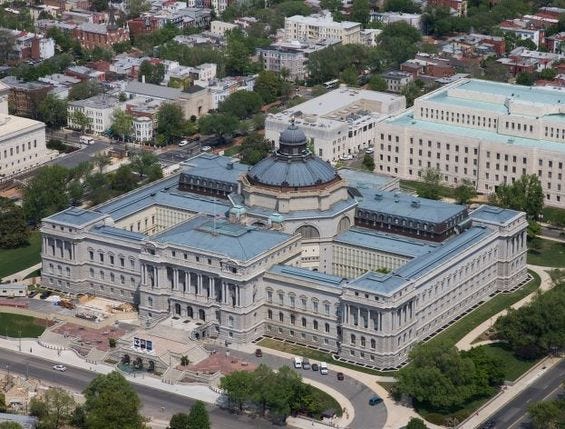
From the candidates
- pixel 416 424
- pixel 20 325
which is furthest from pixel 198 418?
pixel 20 325

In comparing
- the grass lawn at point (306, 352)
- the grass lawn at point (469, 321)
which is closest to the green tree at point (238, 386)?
the grass lawn at point (306, 352)

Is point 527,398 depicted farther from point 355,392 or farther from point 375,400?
point 355,392

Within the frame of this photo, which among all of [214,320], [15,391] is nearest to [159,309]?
[214,320]

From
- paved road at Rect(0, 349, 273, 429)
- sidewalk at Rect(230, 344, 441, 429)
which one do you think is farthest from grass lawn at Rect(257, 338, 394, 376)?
paved road at Rect(0, 349, 273, 429)

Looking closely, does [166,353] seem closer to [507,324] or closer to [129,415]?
[129,415]

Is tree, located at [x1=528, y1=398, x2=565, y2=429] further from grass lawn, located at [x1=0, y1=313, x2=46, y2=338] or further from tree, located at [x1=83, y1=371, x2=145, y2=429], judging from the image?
grass lawn, located at [x1=0, y1=313, x2=46, y2=338]

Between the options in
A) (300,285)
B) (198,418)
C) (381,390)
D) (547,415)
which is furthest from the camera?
(300,285)
